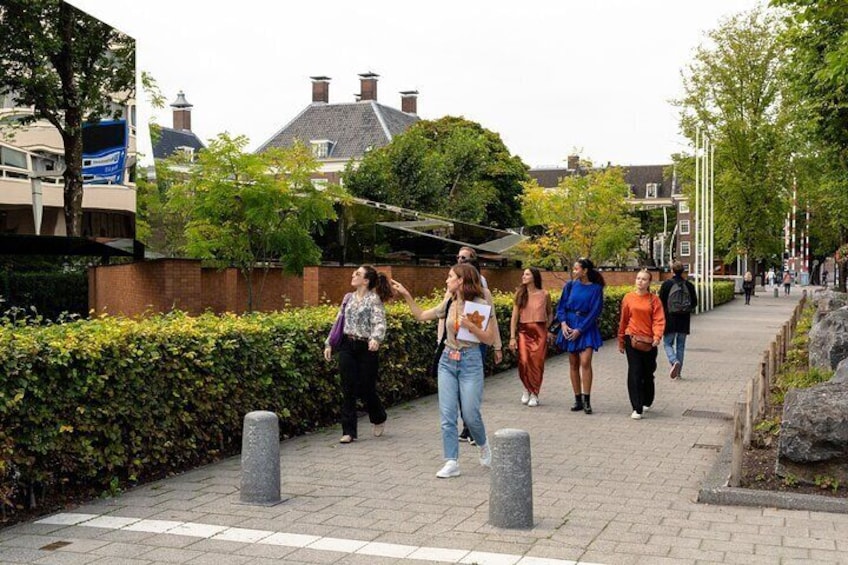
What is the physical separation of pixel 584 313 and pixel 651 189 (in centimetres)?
12365

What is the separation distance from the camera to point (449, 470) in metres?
8.19

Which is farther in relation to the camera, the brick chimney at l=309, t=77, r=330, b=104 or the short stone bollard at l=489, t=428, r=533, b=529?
the brick chimney at l=309, t=77, r=330, b=104

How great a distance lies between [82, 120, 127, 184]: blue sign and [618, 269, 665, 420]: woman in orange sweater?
6.79 meters

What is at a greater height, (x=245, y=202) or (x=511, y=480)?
(x=245, y=202)

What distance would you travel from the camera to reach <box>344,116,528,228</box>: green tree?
5316cm

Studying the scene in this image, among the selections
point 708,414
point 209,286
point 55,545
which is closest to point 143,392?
point 55,545

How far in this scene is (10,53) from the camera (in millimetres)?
11773

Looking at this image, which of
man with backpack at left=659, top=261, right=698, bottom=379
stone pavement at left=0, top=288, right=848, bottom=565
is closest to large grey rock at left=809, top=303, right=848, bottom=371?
man with backpack at left=659, top=261, right=698, bottom=379

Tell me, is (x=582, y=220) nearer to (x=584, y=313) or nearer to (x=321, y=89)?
(x=584, y=313)

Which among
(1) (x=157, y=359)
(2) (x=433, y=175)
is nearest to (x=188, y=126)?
(2) (x=433, y=175)

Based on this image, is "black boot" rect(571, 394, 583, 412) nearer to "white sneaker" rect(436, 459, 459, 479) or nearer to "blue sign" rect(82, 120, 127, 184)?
"white sneaker" rect(436, 459, 459, 479)

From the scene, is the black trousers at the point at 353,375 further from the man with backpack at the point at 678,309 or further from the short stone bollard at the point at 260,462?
the man with backpack at the point at 678,309

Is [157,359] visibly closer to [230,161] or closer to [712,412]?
[712,412]

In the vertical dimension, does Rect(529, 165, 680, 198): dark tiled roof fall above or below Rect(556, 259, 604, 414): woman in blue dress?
above
